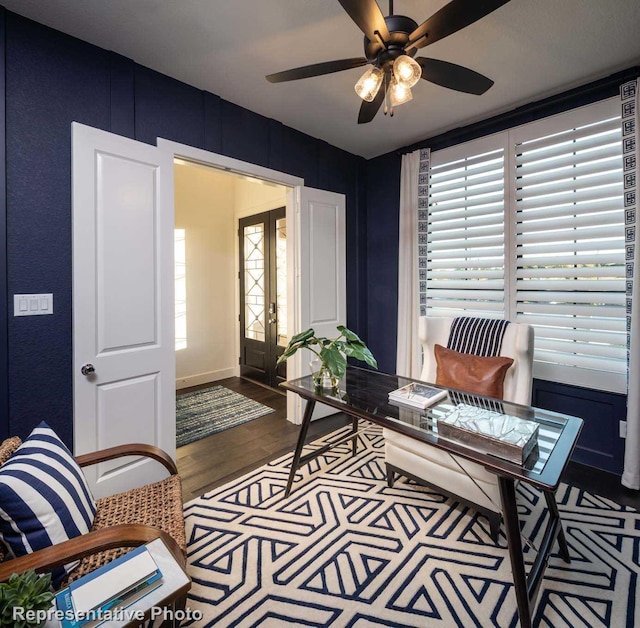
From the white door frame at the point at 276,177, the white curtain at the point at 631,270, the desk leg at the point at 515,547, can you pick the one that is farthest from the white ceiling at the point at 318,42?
the desk leg at the point at 515,547

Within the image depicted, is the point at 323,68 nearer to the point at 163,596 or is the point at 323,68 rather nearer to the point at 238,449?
the point at 163,596

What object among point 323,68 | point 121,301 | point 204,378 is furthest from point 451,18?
point 204,378

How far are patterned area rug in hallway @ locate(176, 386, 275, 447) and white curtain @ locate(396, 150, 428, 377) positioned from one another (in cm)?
157

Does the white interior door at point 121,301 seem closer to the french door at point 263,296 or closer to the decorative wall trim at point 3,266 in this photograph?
the decorative wall trim at point 3,266

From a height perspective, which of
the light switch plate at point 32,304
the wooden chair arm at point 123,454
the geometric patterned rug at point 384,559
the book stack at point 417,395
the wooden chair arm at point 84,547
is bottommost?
the geometric patterned rug at point 384,559

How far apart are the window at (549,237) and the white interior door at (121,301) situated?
2.46 meters

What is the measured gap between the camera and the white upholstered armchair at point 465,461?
175 centimetres

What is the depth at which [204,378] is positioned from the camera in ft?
15.3

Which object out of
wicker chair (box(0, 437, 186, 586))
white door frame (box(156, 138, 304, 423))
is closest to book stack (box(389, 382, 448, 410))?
wicker chair (box(0, 437, 186, 586))

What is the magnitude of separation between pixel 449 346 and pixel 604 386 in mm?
1088

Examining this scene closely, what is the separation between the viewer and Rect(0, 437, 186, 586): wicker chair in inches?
39.3

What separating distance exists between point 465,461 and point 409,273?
198 cm

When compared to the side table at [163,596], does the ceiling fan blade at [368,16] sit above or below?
above

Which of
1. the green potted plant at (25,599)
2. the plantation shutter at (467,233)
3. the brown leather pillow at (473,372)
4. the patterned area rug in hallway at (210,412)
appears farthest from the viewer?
the patterned area rug in hallway at (210,412)
